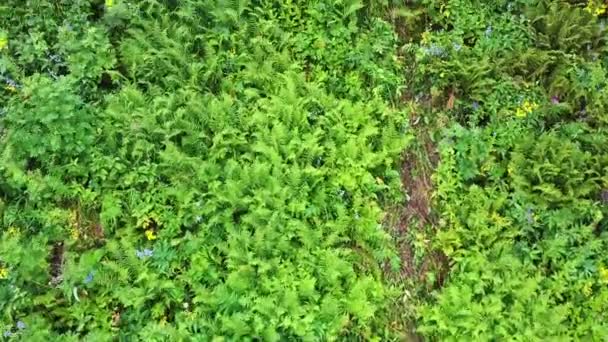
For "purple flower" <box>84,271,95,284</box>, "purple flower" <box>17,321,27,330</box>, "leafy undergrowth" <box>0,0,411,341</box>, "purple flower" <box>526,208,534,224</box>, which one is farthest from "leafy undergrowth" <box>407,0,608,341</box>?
"purple flower" <box>17,321,27,330</box>

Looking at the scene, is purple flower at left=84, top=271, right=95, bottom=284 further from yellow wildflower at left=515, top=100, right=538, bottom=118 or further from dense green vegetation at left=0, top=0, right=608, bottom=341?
yellow wildflower at left=515, top=100, right=538, bottom=118

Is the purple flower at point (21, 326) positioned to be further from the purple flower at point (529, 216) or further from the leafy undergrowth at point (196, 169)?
the purple flower at point (529, 216)

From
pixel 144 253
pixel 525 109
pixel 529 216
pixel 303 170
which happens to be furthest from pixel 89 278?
pixel 525 109

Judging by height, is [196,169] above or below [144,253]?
above

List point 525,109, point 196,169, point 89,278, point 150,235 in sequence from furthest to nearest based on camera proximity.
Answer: point 525,109 → point 196,169 → point 150,235 → point 89,278

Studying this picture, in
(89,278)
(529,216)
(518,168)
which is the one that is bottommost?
(89,278)

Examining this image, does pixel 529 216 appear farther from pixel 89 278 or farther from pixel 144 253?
pixel 89 278

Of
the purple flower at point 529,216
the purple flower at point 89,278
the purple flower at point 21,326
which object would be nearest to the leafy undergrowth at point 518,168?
the purple flower at point 529,216
